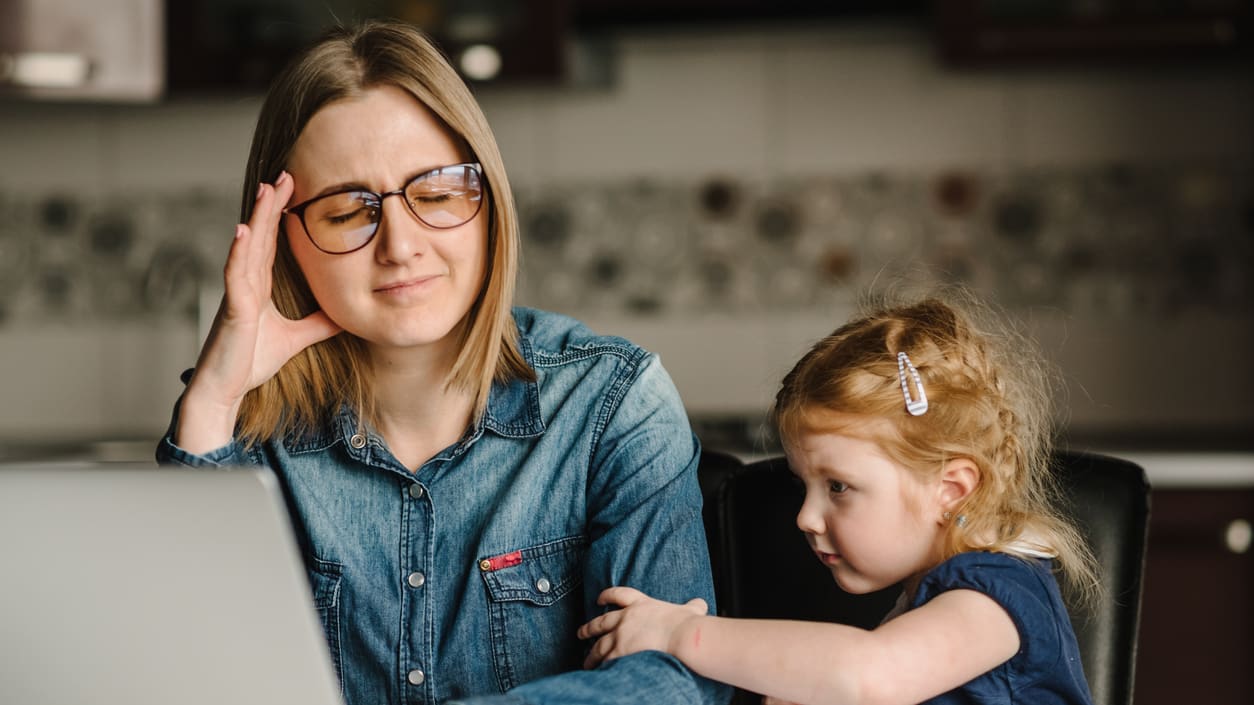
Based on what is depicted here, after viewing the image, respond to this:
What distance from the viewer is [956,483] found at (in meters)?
1.09

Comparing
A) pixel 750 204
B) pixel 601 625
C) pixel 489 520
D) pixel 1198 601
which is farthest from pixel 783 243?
pixel 601 625

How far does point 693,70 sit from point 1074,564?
2020 millimetres

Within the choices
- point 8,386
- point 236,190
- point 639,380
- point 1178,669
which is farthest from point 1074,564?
point 8,386

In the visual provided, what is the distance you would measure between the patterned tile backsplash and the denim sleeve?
1690mm

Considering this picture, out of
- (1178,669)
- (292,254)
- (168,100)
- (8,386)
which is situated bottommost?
(1178,669)

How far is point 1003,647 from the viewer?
0.98 metres

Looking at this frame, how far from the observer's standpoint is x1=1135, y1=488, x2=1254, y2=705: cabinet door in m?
2.18

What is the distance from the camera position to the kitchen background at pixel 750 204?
2703 millimetres

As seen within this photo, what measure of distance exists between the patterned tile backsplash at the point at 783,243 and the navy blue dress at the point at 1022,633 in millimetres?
1741

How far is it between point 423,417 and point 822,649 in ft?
1.48

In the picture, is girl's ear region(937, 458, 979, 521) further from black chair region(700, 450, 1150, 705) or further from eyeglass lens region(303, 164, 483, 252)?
eyeglass lens region(303, 164, 483, 252)

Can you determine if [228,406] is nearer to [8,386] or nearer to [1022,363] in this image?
[1022,363]

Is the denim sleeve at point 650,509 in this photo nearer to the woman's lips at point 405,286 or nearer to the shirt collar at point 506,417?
the shirt collar at point 506,417

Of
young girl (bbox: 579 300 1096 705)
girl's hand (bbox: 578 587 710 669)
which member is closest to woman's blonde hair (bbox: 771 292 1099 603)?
young girl (bbox: 579 300 1096 705)
